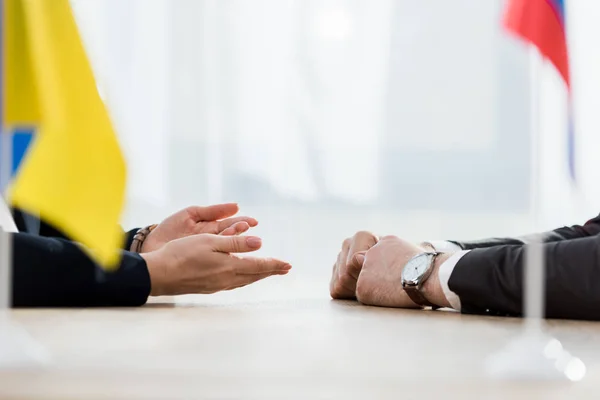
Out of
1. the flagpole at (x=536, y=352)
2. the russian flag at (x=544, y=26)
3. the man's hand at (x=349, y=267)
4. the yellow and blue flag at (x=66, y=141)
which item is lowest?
the man's hand at (x=349, y=267)

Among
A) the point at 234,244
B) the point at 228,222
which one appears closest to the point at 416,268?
the point at 234,244

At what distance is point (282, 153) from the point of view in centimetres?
339

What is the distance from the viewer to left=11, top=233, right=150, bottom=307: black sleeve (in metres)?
1.17

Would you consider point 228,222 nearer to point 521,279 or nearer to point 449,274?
point 449,274

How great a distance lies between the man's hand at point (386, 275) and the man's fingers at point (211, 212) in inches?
12.4

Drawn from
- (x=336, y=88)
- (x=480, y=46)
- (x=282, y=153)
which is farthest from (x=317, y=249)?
(x=480, y=46)

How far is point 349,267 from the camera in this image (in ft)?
4.78

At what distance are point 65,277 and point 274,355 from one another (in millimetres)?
489

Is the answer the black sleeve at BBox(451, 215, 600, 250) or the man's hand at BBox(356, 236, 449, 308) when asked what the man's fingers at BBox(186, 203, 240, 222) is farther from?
the black sleeve at BBox(451, 215, 600, 250)

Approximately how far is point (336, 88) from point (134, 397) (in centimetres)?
274

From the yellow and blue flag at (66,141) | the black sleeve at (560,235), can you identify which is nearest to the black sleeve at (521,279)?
the black sleeve at (560,235)

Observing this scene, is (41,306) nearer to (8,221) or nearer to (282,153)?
(8,221)

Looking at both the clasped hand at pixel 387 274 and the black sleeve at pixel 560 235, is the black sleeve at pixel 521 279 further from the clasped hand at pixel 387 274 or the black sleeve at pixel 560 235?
the black sleeve at pixel 560 235

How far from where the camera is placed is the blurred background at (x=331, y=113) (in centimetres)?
332
